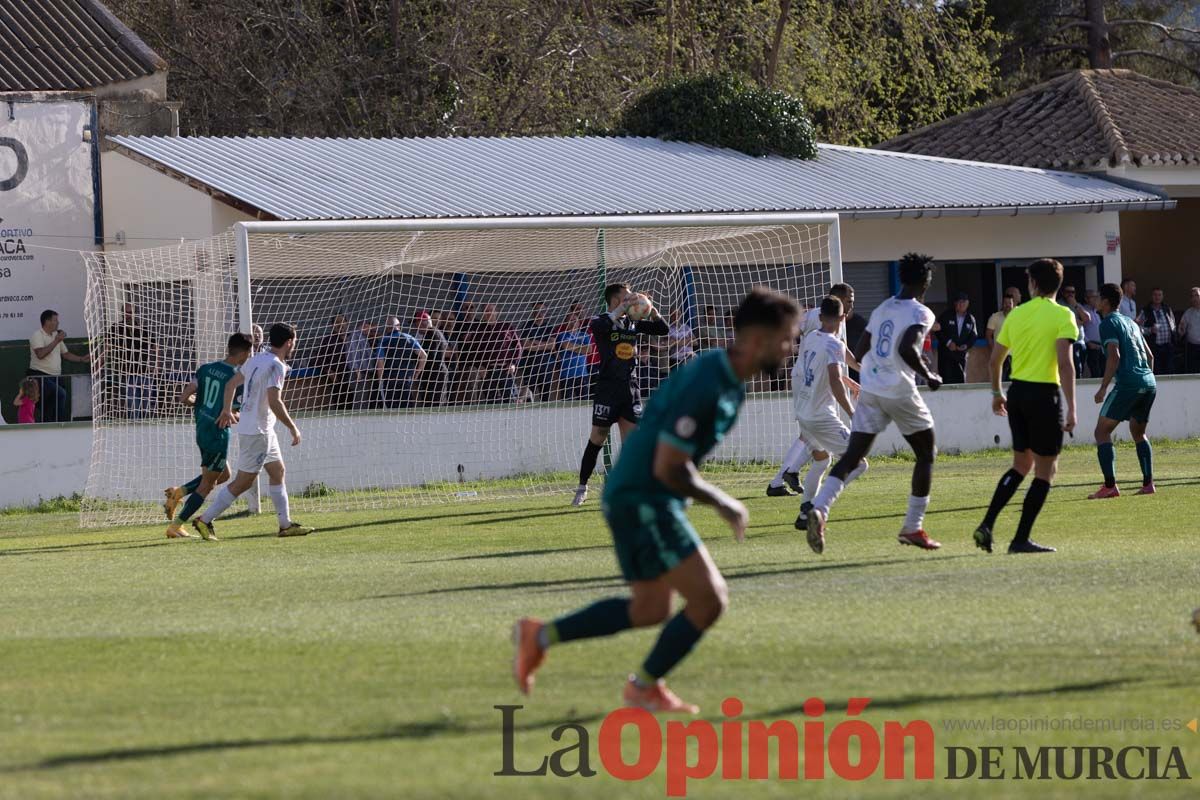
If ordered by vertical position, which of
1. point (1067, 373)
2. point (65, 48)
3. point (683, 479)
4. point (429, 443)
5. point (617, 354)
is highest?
point (65, 48)

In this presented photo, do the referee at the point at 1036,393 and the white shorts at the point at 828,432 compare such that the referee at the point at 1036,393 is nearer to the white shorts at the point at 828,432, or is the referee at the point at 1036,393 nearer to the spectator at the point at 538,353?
the white shorts at the point at 828,432

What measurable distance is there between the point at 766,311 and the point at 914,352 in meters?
5.73

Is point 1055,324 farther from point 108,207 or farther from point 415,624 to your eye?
point 108,207

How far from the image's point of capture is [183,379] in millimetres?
19891

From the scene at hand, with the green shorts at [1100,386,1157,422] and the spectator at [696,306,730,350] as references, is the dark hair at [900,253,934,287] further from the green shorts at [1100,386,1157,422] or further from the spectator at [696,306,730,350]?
the spectator at [696,306,730,350]

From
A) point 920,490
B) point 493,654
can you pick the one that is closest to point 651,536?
point 493,654

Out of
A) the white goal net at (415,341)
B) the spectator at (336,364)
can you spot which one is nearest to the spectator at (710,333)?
the white goal net at (415,341)

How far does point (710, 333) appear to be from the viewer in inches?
893

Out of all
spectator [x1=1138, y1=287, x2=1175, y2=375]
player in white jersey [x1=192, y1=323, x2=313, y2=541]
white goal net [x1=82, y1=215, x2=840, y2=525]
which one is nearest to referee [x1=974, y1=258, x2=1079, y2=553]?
player in white jersey [x1=192, y1=323, x2=313, y2=541]

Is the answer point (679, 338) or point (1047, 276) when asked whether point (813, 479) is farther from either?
point (679, 338)

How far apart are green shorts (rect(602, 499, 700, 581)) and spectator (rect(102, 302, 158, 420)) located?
1347cm

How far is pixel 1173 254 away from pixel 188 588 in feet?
92.2

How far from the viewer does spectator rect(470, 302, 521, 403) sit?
844 inches

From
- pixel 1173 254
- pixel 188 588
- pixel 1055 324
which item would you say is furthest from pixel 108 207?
pixel 1173 254
